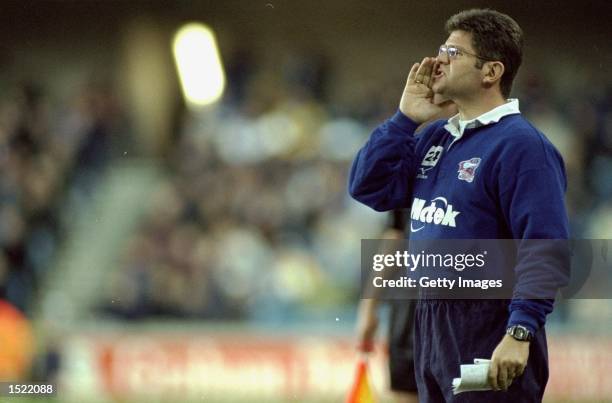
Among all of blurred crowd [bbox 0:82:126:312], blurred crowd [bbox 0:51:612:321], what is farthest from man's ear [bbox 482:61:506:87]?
blurred crowd [bbox 0:82:126:312]

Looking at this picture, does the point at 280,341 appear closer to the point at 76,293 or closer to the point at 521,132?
the point at 76,293

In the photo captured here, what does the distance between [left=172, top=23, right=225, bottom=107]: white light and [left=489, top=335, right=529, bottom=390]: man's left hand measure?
8.68 metres

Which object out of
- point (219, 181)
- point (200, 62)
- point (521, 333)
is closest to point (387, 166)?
point (521, 333)

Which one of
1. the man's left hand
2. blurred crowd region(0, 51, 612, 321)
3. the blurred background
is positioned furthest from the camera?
blurred crowd region(0, 51, 612, 321)

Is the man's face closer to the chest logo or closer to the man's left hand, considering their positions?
the chest logo

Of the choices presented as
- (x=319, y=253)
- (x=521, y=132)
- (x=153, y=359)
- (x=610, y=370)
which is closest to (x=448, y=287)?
(x=521, y=132)

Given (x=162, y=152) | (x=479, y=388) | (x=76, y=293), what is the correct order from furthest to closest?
1. (x=162, y=152)
2. (x=76, y=293)
3. (x=479, y=388)

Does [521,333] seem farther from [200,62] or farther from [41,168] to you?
[200,62]

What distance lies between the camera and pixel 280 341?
8430 mm

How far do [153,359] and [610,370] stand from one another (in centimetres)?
355

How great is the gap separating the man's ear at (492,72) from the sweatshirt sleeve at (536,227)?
0.25m

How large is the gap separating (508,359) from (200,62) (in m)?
8.94

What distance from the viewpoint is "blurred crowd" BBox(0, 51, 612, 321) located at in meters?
9.15

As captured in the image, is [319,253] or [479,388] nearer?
[479,388]
